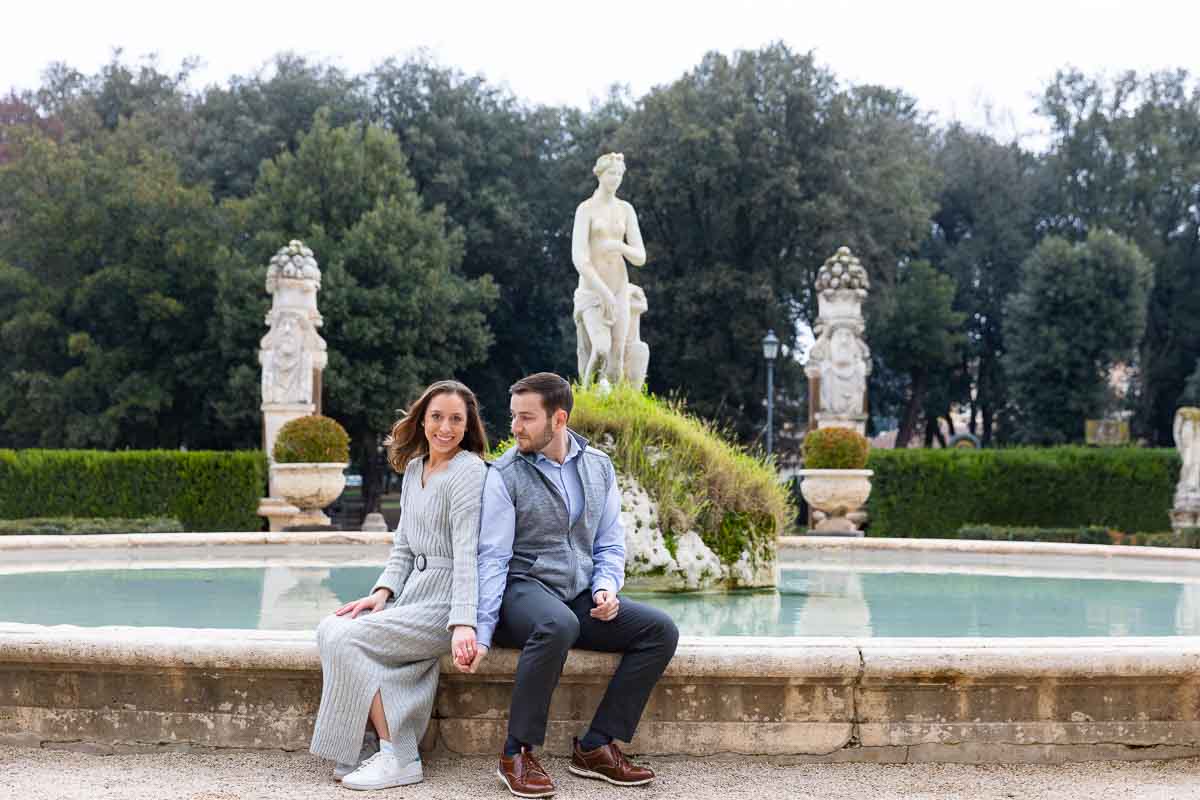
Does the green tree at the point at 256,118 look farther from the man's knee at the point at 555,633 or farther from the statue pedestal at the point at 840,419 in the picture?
the man's knee at the point at 555,633

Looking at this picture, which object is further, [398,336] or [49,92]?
[49,92]

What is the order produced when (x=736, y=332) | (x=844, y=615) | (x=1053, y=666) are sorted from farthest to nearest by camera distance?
(x=736, y=332), (x=844, y=615), (x=1053, y=666)

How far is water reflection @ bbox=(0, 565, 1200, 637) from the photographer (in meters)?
6.48

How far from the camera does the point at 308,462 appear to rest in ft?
60.1

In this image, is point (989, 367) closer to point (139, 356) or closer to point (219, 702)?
point (139, 356)

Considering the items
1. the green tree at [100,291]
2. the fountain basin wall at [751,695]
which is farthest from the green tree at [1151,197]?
the fountain basin wall at [751,695]

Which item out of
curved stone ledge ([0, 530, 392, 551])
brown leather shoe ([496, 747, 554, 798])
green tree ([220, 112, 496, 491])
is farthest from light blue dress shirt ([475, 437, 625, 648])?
green tree ([220, 112, 496, 491])

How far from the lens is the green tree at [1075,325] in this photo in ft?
113

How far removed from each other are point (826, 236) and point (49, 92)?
2243 centimetres

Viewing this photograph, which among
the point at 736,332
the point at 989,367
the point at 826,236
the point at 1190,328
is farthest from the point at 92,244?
the point at 1190,328

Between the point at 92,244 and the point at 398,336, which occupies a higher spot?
the point at 92,244

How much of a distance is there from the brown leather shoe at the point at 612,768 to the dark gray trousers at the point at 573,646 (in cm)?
6

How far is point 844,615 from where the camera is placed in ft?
22.9

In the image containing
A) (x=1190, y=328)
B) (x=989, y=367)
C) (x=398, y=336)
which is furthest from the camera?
(x=989, y=367)
